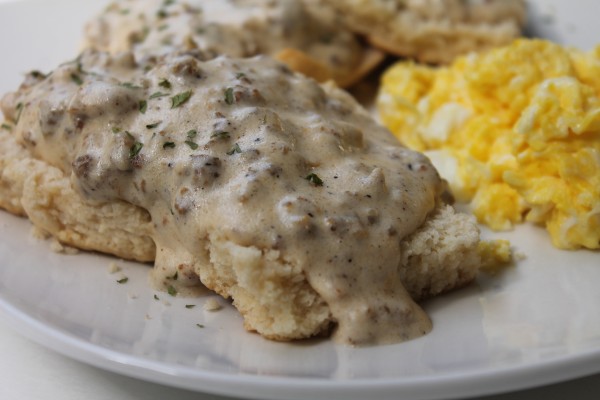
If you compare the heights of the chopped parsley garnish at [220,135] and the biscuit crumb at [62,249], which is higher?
the chopped parsley garnish at [220,135]

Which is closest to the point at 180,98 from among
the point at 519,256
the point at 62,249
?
the point at 62,249

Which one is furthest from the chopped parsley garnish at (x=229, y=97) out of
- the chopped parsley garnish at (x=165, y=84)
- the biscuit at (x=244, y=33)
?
the biscuit at (x=244, y=33)

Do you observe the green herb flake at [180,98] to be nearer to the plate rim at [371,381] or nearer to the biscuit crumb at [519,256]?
the plate rim at [371,381]

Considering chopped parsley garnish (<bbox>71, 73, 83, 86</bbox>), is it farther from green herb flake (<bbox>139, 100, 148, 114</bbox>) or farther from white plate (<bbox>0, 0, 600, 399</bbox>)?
white plate (<bbox>0, 0, 600, 399</bbox>)

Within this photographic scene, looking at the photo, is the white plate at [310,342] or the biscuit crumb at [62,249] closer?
the white plate at [310,342]

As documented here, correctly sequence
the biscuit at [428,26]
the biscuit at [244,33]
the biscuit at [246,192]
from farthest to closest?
1. the biscuit at [428,26]
2. the biscuit at [244,33]
3. the biscuit at [246,192]

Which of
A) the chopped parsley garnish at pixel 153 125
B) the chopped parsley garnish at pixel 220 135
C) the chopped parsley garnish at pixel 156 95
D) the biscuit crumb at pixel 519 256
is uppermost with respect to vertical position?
the chopped parsley garnish at pixel 220 135

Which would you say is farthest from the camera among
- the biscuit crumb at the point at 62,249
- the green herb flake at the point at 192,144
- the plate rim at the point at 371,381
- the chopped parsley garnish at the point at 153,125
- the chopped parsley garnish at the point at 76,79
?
the chopped parsley garnish at the point at 76,79

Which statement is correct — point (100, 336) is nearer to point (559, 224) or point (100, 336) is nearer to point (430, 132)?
point (559, 224)
